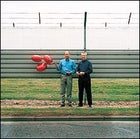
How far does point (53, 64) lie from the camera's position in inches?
643

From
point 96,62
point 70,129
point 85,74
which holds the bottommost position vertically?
point 70,129

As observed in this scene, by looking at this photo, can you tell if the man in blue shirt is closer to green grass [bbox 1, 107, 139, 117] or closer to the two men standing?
the two men standing

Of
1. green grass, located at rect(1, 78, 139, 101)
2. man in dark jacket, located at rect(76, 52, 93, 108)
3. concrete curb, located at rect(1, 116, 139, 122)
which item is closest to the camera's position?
concrete curb, located at rect(1, 116, 139, 122)

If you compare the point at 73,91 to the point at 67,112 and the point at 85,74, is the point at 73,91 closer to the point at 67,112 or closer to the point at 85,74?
the point at 85,74

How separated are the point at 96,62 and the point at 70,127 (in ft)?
19.3

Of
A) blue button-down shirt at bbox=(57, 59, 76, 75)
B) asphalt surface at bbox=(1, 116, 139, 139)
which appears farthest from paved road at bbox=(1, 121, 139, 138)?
blue button-down shirt at bbox=(57, 59, 76, 75)

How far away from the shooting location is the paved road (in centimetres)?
957

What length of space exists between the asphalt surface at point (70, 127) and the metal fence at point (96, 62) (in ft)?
14.8

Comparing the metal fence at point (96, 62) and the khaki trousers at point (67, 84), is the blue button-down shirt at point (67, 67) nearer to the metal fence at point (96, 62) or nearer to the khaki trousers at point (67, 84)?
the khaki trousers at point (67, 84)

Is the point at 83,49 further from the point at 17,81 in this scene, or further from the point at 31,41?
the point at 17,81

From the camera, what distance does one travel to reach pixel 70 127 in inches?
425

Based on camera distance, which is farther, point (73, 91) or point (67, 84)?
point (73, 91)

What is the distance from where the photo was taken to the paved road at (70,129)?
9.57 metres

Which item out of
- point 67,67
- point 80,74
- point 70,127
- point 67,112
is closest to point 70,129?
point 70,127
